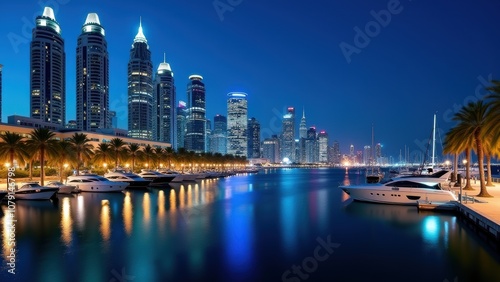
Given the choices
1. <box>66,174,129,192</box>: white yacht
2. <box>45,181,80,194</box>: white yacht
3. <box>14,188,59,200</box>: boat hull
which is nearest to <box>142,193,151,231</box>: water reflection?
<box>66,174,129,192</box>: white yacht

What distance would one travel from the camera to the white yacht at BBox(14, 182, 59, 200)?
129ft

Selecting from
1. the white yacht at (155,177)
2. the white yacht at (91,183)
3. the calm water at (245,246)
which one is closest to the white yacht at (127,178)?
the white yacht at (91,183)

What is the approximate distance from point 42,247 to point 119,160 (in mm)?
60908

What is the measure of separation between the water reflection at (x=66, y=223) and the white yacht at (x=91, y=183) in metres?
10.3

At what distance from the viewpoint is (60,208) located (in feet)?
118

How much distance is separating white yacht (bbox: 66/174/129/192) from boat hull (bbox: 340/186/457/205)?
34.8m

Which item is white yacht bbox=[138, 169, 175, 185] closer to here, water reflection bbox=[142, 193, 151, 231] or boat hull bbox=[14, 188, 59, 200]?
water reflection bbox=[142, 193, 151, 231]

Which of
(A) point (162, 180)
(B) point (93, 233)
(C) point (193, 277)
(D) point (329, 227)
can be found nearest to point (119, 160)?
(A) point (162, 180)

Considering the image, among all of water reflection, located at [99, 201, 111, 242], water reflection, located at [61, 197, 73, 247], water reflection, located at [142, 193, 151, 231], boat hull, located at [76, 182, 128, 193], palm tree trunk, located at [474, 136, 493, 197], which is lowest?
water reflection, located at [142, 193, 151, 231]

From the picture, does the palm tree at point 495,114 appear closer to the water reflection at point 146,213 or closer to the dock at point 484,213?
the dock at point 484,213

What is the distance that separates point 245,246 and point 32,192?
30.9 meters

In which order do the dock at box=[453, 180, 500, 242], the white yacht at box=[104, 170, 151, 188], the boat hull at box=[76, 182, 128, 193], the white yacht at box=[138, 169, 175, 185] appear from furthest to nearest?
the white yacht at box=[138, 169, 175, 185], the white yacht at box=[104, 170, 151, 188], the boat hull at box=[76, 182, 128, 193], the dock at box=[453, 180, 500, 242]

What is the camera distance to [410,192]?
115 feet

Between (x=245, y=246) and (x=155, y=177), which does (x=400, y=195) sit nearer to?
(x=245, y=246)
